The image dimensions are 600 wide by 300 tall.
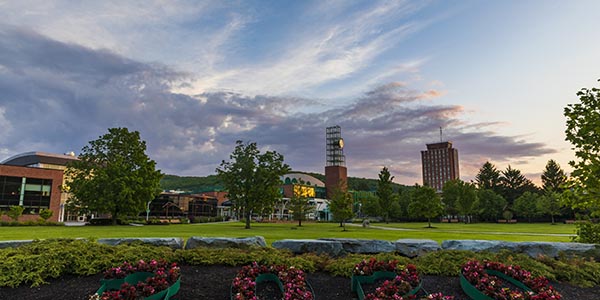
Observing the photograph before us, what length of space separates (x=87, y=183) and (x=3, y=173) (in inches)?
776

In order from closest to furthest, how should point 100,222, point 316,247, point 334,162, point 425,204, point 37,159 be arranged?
point 316,247, point 100,222, point 425,204, point 37,159, point 334,162

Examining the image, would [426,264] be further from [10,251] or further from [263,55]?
[263,55]

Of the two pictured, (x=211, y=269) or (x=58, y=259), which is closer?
(x=58, y=259)

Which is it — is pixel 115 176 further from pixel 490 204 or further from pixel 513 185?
pixel 513 185

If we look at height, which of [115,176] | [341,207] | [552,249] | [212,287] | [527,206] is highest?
[115,176]

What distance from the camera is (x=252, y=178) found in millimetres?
34000

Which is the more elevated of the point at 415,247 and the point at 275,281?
the point at 415,247

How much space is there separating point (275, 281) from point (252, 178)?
28.5 m

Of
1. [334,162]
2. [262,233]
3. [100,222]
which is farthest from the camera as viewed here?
[334,162]

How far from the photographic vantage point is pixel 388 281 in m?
5.28

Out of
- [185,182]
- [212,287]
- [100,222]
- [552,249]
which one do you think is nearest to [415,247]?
[552,249]

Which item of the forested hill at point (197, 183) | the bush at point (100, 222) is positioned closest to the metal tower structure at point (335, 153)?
the forested hill at point (197, 183)

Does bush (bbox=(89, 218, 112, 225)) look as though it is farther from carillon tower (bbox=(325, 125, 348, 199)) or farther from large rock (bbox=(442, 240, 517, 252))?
carillon tower (bbox=(325, 125, 348, 199))

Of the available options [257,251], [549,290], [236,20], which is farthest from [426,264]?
[236,20]
